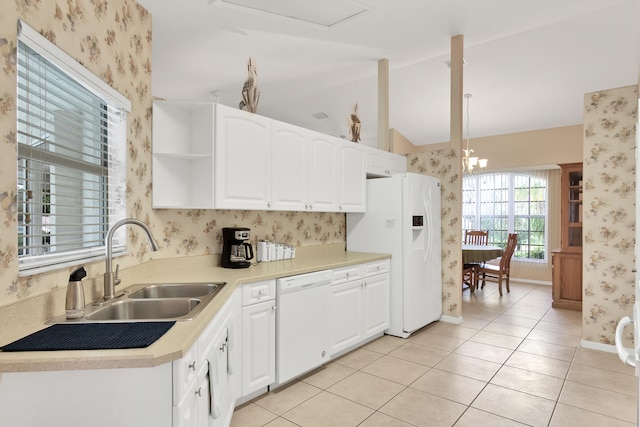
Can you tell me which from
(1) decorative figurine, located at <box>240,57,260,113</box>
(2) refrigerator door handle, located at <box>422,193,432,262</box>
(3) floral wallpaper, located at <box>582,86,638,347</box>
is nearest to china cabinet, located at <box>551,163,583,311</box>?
(3) floral wallpaper, located at <box>582,86,638,347</box>

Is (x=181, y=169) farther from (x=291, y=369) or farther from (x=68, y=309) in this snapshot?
(x=291, y=369)

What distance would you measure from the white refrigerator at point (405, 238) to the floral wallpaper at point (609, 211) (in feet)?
4.71

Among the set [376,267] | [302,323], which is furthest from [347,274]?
[302,323]

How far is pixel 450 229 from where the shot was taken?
4250 mm

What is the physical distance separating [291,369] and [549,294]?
513cm

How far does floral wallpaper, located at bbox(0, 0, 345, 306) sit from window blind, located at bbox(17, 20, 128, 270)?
72 millimetres

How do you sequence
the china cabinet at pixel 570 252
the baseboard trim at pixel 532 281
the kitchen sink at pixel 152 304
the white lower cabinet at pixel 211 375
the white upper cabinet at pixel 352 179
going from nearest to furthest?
the white lower cabinet at pixel 211 375 → the kitchen sink at pixel 152 304 → the white upper cabinet at pixel 352 179 → the china cabinet at pixel 570 252 → the baseboard trim at pixel 532 281

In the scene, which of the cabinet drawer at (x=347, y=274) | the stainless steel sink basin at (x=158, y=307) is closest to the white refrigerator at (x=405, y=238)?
the cabinet drawer at (x=347, y=274)

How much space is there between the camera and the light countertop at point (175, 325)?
3.72 ft

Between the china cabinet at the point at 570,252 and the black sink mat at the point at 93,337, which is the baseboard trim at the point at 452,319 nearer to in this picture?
the china cabinet at the point at 570,252

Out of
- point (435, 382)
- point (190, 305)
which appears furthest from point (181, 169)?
point (435, 382)

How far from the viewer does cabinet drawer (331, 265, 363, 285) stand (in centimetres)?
305

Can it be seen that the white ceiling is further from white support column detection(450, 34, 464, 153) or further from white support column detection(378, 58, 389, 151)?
white support column detection(450, 34, 464, 153)

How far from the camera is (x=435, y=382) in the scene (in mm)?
2760
